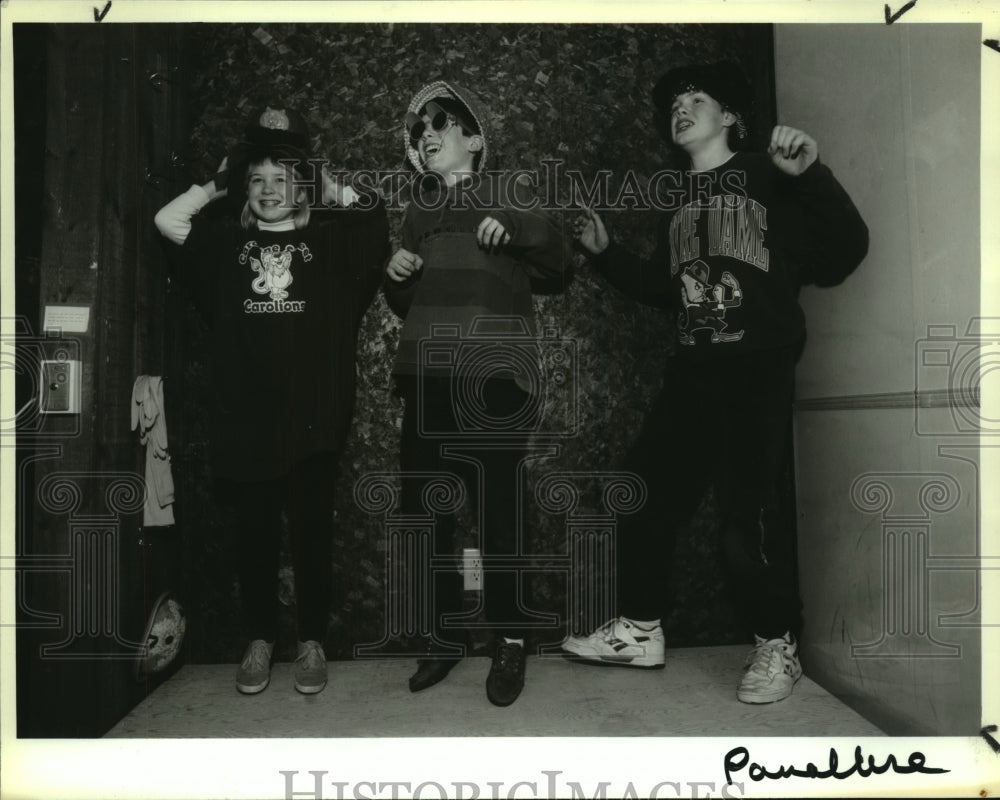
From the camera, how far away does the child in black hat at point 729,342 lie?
7.11 feet

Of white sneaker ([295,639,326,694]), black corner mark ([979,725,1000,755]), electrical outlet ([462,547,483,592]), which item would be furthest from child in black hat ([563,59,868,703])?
white sneaker ([295,639,326,694])

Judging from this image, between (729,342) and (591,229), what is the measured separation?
0.48 metres

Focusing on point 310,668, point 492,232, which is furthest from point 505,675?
point 492,232

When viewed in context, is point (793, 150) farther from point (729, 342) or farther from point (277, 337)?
point (277, 337)

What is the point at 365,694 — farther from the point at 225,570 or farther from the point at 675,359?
the point at 675,359

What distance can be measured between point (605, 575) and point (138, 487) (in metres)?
1.24

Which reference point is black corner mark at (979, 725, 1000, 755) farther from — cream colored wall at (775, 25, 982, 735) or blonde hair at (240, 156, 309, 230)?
blonde hair at (240, 156, 309, 230)

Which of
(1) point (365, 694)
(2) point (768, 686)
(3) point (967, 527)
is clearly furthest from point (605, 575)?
(3) point (967, 527)

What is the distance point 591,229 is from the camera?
228 centimetres

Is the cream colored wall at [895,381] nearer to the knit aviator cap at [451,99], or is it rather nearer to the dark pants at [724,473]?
the dark pants at [724,473]

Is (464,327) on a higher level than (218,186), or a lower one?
lower

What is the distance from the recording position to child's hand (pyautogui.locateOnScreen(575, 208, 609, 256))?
228 centimetres

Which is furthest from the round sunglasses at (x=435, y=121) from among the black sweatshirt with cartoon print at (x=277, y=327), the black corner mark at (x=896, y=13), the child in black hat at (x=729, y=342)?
the black corner mark at (x=896, y=13)
